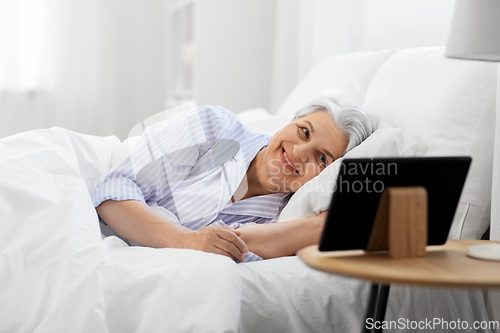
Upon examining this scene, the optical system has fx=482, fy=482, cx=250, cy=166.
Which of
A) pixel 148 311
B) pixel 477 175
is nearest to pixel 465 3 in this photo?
pixel 477 175

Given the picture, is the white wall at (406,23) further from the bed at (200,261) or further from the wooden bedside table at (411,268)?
the wooden bedside table at (411,268)

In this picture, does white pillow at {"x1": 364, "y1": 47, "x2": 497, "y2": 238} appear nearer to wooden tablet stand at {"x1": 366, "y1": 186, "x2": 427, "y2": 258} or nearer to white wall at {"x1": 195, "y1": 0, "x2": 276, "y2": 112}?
wooden tablet stand at {"x1": 366, "y1": 186, "x2": 427, "y2": 258}

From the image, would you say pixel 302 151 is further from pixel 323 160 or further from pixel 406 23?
pixel 406 23

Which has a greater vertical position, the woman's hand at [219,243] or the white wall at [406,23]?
the white wall at [406,23]

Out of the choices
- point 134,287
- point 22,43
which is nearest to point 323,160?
point 134,287

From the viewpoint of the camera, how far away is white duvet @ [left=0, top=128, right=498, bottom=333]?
84 centimetres

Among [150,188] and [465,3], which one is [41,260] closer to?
[150,188]

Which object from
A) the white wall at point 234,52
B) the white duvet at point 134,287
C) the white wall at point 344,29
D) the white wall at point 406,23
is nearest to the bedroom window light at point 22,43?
the white wall at point 234,52

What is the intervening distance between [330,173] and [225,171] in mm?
299

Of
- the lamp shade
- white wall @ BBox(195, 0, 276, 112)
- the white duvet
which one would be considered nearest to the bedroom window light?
white wall @ BBox(195, 0, 276, 112)

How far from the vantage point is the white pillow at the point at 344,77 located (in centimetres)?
178

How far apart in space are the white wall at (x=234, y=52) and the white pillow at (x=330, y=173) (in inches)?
77.9

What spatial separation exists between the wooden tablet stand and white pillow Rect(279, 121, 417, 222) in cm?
45

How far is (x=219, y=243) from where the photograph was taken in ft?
3.53
